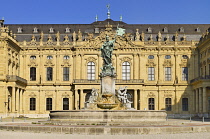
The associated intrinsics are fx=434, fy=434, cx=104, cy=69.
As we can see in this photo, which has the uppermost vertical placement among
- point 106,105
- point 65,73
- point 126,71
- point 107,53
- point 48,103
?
point 107,53

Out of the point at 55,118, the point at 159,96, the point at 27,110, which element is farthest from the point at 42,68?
the point at 55,118

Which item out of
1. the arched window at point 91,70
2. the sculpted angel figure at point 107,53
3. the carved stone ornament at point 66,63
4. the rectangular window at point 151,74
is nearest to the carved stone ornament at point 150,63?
the rectangular window at point 151,74

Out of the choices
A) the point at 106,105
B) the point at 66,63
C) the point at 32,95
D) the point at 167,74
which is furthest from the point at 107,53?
the point at 32,95

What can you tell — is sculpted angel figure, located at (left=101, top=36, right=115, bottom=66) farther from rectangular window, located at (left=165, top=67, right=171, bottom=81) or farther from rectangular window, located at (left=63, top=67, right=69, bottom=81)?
rectangular window, located at (left=165, top=67, right=171, bottom=81)

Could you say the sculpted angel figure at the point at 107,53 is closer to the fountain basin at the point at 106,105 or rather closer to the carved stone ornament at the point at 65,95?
the fountain basin at the point at 106,105

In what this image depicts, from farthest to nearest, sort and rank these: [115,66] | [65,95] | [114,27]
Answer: [114,27] → [65,95] → [115,66]

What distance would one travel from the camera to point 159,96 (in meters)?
81.3

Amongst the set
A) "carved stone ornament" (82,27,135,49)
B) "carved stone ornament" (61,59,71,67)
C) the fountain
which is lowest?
the fountain

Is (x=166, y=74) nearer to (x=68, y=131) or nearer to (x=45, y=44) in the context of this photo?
(x=45, y=44)

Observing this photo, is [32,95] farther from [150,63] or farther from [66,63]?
[150,63]

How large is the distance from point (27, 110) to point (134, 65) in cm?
2154

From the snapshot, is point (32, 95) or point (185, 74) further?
point (185, 74)

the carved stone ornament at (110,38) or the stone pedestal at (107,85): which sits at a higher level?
the carved stone ornament at (110,38)

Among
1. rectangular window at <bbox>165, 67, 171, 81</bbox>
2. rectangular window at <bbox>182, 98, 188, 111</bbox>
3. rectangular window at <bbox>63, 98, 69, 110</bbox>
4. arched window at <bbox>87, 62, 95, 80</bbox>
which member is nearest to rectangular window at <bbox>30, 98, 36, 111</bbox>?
rectangular window at <bbox>63, 98, 69, 110</bbox>
